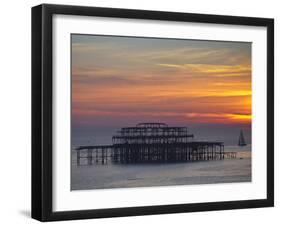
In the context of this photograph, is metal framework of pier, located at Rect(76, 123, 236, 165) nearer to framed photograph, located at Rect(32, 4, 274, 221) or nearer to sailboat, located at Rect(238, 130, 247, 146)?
framed photograph, located at Rect(32, 4, 274, 221)

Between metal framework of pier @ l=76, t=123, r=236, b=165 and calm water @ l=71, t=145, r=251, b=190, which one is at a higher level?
metal framework of pier @ l=76, t=123, r=236, b=165

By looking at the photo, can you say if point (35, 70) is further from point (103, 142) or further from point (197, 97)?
point (197, 97)

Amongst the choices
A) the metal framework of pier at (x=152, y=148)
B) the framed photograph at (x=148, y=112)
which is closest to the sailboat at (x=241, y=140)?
the framed photograph at (x=148, y=112)

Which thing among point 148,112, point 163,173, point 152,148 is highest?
point 148,112

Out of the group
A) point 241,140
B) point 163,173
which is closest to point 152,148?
point 163,173

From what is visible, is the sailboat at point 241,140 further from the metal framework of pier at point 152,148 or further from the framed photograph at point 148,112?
the metal framework of pier at point 152,148

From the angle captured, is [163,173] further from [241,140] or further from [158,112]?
[241,140]

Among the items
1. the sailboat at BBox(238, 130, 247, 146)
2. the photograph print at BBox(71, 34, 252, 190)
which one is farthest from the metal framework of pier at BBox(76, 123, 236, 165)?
the sailboat at BBox(238, 130, 247, 146)
